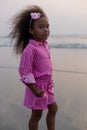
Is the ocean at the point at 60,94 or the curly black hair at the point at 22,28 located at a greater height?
the curly black hair at the point at 22,28

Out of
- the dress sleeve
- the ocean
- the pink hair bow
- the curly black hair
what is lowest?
the ocean

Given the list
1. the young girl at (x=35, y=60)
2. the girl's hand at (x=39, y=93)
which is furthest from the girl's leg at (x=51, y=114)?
the girl's hand at (x=39, y=93)

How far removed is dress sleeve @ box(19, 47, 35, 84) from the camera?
1558 millimetres

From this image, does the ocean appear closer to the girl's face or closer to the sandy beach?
the sandy beach

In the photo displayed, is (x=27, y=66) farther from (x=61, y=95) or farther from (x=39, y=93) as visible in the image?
(x=61, y=95)

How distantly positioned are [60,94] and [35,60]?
3.26 feet

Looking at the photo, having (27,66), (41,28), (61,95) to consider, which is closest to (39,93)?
(27,66)

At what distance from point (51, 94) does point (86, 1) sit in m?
4.92

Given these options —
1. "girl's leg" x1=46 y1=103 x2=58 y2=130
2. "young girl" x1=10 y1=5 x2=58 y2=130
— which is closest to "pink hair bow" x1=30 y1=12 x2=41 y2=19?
"young girl" x1=10 y1=5 x2=58 y2=130

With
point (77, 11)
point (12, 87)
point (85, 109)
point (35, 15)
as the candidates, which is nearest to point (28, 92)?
point (35, 15)

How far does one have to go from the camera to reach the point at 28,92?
1.65m

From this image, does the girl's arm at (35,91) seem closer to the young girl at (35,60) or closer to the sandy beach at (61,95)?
the young girl at (35,60)

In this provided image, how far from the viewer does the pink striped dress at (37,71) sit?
5.16ft

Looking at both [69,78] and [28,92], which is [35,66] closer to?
[28,92]
